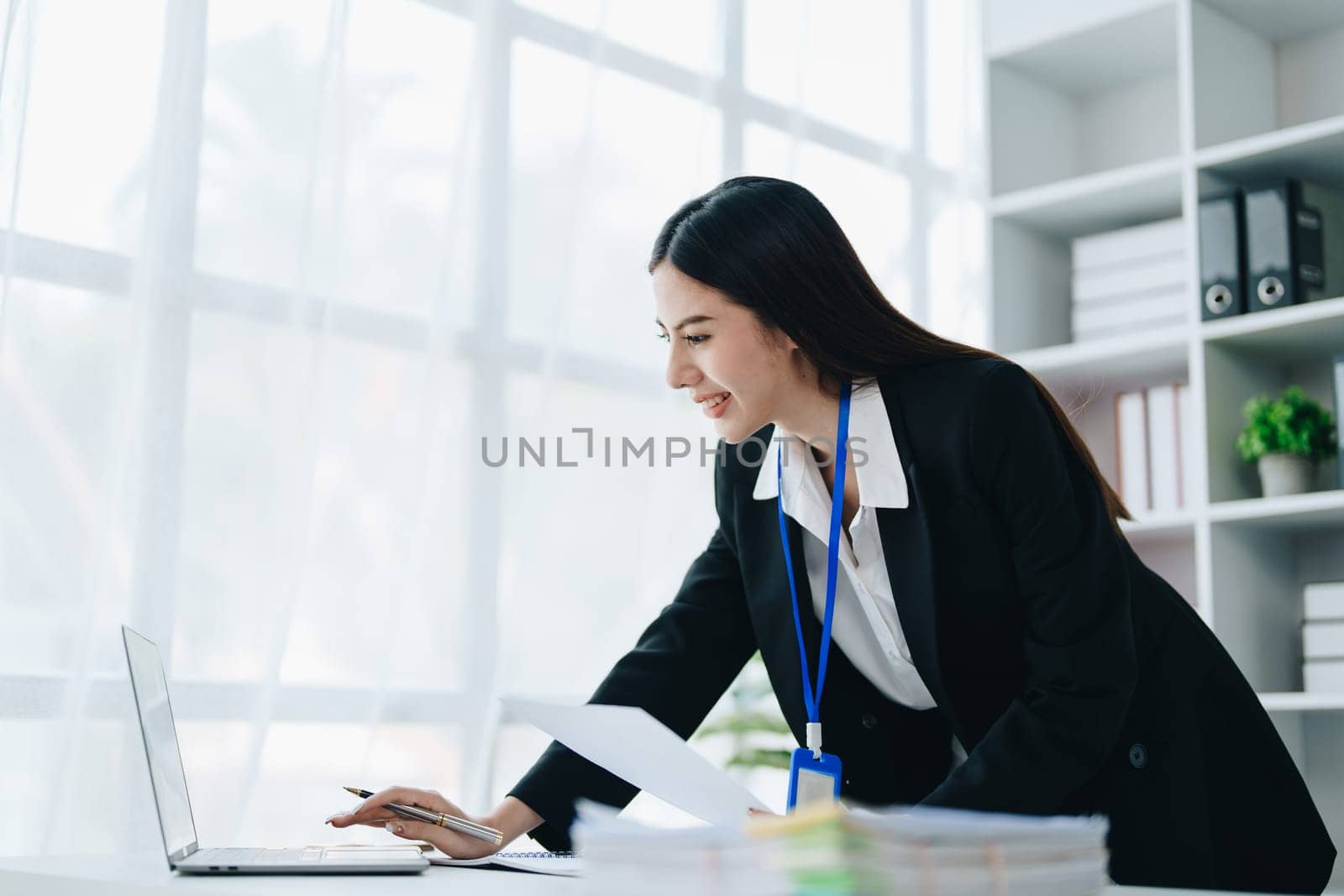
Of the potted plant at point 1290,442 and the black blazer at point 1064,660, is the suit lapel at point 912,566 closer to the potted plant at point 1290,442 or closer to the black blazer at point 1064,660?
the black blazer at point 1064,660

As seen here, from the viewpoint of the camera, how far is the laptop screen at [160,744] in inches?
40.6

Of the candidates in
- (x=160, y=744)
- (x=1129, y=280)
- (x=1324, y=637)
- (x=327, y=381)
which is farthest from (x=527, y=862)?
(x=1129, y=280)

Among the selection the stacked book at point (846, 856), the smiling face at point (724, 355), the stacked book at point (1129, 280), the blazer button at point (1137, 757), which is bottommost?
the blazer button at point (1137, 757)

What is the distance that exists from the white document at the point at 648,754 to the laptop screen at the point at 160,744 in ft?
0.91

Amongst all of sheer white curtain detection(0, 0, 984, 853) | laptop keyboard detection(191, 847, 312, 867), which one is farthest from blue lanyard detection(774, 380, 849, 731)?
sheer white curtain detection(0, 0, 984, 853)

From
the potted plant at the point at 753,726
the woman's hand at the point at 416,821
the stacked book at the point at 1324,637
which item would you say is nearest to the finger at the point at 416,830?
the woman's hand at the point at 416,821

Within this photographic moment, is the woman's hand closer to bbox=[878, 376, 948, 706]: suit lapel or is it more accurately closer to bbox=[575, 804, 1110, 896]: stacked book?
bbox=[878, 376, 948, 706]: suit lapel

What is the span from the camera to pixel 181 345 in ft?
7.35

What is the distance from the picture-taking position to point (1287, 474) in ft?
8.64

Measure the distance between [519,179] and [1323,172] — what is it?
1.68 meters

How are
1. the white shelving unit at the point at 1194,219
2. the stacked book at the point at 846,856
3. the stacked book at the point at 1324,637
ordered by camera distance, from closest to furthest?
the stacked book at the point at 846,856 → the stacked book at the point at 1324,637 → the white shelving unit at the point at 1194,219

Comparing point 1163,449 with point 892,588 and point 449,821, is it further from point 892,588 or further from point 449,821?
point 449,821

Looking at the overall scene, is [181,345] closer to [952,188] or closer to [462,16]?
[462,16]

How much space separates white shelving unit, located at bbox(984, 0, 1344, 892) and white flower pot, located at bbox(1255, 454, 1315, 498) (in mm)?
63
